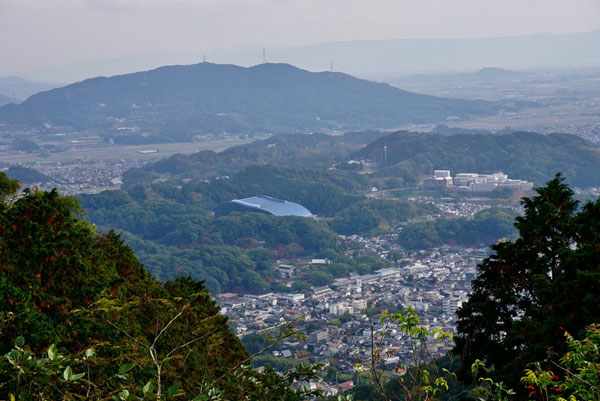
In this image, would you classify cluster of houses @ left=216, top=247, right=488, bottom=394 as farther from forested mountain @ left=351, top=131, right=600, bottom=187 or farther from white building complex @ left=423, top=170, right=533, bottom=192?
forested mountain @ left=351, top=131, right=600, bottom=187

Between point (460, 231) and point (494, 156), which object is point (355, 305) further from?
point (494, 156)

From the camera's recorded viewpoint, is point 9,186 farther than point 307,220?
No

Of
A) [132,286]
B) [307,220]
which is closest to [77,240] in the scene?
[132,286]

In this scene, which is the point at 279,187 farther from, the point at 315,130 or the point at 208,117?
the point at 208,117

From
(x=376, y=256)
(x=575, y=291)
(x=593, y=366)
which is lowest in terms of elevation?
(x=376, y=256)

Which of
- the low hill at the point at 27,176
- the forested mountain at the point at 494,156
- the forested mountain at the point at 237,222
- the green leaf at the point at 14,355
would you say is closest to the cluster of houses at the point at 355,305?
the forested mountain at the point at 237,222

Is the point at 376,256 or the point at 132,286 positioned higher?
the point at 132,286

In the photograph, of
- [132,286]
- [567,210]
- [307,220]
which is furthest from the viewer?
[307,220]
